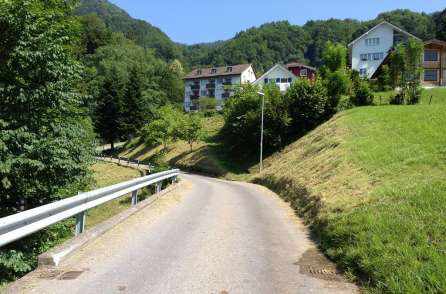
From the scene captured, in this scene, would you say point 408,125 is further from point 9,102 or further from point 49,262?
point 49,262

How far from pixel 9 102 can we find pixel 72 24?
3.59 metres

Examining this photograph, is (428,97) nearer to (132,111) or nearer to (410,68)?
(410,68)

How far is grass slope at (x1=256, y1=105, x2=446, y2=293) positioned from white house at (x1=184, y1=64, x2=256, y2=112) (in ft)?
303

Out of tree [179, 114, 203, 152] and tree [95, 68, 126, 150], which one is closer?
tree [179, 114, 203, 152]

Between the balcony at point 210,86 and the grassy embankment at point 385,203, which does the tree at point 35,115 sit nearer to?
the grassy embankment at point 385,203

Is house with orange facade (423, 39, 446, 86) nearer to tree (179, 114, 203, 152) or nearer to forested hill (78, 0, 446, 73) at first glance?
tree (179, 114, 203, 152)

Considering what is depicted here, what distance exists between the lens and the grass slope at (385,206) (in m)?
6.46

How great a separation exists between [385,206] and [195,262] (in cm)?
451

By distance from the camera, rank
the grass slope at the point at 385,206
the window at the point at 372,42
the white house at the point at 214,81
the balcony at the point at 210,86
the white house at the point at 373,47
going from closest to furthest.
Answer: the grass slope at the point at 385,206, the white house at the point at 373,47, the window at the point at 372,42, the white house at the point at 214,81, the balcony at the point at 210,86

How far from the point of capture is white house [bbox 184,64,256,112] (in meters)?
116

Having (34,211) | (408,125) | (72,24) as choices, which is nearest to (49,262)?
(34,211)

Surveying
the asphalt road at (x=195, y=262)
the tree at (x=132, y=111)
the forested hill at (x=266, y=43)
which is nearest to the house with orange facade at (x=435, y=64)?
the tree at (x=132, y=111)

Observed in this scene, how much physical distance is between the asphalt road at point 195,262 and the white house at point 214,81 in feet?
332

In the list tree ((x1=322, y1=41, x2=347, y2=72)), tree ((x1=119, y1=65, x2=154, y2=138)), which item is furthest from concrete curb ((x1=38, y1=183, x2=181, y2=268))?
tree ((x1=119, y1=65, x2=154, y2=138))
